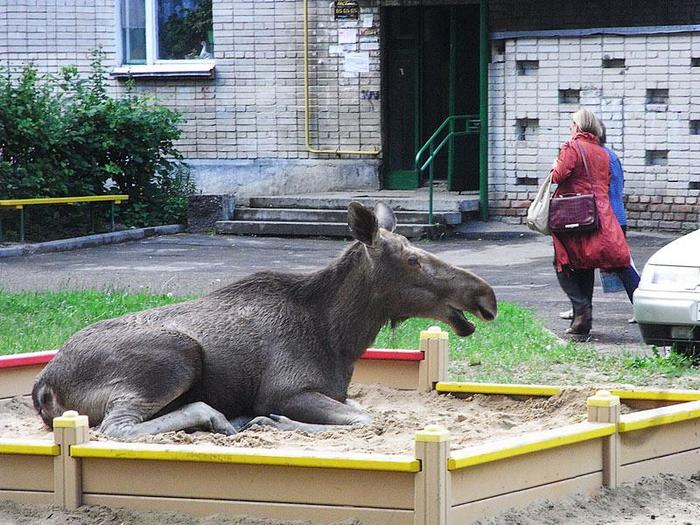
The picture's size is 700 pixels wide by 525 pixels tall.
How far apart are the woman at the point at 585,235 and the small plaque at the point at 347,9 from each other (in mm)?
9414

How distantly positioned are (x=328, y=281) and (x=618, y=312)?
19.1 feet

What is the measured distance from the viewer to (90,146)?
19656 mm

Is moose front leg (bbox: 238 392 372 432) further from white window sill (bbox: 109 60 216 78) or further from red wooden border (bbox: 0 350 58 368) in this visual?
white window sill (bbox: 109 60 216 78)

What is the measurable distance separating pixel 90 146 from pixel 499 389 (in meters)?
12.7

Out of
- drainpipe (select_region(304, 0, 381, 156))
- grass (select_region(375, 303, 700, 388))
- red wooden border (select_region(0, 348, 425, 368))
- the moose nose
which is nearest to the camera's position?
the moose nose

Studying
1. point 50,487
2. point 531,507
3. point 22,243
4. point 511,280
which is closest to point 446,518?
point 531,507

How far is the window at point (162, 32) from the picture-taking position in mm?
21812

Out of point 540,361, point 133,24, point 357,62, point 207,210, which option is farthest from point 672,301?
point 133,24

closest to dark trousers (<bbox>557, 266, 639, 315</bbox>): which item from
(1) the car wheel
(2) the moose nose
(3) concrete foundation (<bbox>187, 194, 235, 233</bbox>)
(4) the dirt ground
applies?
(1) the car wheel

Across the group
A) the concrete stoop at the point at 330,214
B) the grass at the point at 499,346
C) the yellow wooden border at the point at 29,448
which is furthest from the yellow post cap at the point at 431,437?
the concrete stoop at the point at 330,214

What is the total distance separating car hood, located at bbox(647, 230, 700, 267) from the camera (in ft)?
32.7

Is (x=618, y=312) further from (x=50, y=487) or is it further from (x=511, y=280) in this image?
(x=50, y=487)

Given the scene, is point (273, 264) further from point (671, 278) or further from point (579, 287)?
point (671, 278)

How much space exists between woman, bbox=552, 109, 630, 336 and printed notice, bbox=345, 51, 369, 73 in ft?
30.6
